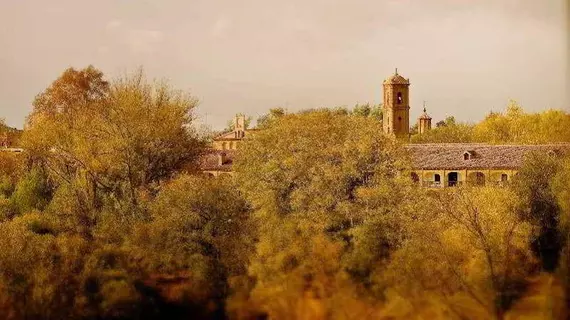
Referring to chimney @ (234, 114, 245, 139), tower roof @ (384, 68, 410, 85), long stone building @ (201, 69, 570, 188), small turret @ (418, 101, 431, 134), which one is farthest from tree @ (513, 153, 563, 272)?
small turret @ (418, 101, 431, 134)

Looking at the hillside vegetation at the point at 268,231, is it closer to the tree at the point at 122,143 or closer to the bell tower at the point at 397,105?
the tree at the point at 122,143

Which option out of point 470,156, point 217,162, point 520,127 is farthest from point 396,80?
point 470,156

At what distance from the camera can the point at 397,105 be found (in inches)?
1229

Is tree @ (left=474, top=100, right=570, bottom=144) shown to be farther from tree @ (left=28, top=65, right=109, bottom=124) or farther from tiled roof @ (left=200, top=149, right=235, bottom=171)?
tree @ (left=28, top=65, right=109, bottom=124)

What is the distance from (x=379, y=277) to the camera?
9.72 m

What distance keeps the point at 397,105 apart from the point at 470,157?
11058 mm

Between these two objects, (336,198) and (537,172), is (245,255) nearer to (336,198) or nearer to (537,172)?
(336,198)

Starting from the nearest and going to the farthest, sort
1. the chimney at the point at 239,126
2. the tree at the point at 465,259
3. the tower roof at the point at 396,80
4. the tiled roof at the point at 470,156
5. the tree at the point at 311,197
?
the tree at the point at 465,259
the tree at the point at 311,197
the tiled roof at the point at 470,156
the tower roof at the point at 396,80
the chimney at the point at 239,126

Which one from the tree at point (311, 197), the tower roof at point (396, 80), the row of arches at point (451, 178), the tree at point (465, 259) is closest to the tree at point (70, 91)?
the tree at point (311, 197)

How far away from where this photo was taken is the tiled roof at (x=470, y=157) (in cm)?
1948

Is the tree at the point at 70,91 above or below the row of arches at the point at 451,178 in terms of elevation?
above

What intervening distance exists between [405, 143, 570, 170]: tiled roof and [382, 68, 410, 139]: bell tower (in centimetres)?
959

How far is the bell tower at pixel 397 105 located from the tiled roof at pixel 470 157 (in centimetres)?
959

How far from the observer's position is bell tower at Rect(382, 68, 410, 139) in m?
30.7
